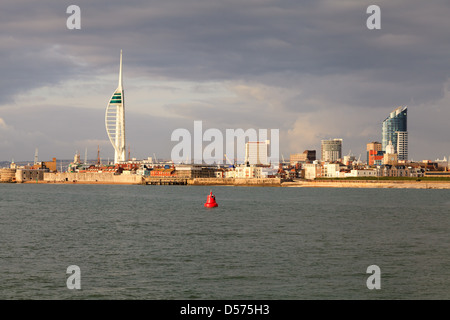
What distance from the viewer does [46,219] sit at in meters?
65.9

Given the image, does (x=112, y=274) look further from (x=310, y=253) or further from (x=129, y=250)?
(x=310, y=253)

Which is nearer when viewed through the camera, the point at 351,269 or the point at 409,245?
the point at 351,269

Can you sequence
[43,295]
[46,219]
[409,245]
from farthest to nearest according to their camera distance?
[46,219], [409,245], [43,295]

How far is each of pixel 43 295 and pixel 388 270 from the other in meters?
19.1

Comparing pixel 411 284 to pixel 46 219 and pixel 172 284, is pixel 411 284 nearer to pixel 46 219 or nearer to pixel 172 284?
pixel 172 284

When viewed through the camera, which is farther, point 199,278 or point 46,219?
point 46,219

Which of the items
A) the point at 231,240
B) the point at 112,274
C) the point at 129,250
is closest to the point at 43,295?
the point at 112,274
